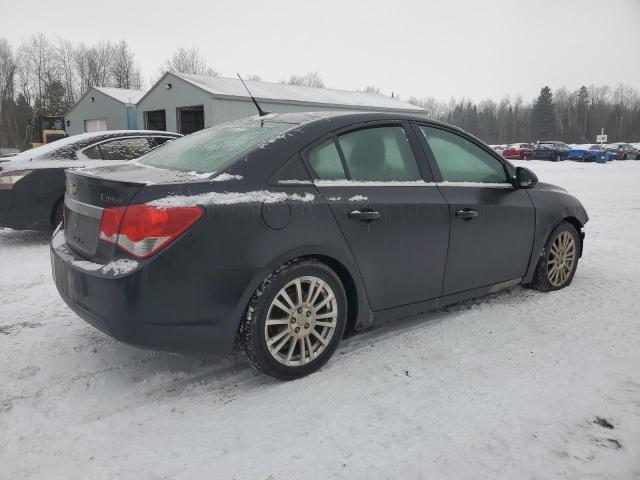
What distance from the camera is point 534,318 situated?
3.72 m

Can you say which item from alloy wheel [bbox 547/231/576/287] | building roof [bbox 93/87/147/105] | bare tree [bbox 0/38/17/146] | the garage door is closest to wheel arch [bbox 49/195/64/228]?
alloy wheel [bbox 547/231/576/287]

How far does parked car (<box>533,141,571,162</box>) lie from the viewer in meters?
37.1

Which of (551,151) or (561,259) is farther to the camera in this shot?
(551,151)

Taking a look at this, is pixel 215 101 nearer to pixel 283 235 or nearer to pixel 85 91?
pixel 283 235

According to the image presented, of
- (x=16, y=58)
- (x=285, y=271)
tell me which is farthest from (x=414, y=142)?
(x=16, y=58)

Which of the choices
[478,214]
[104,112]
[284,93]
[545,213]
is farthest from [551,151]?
[478,214]

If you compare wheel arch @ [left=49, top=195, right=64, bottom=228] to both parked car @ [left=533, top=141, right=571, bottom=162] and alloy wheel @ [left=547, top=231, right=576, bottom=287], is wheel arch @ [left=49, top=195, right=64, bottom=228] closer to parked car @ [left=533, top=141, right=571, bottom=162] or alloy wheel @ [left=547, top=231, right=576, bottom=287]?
alloy wheel @ [left=547, top=231, right=576, bottom=287]

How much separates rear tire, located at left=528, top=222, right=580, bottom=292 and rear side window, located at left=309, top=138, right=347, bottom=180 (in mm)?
2262

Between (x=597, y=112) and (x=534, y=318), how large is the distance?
104190mm

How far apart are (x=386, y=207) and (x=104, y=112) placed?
34405 mm

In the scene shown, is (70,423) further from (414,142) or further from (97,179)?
(414,142)

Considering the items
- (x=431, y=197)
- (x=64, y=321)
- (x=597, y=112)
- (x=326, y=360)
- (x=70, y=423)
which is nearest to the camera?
(x=70, y=423)

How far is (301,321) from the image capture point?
2719 mm

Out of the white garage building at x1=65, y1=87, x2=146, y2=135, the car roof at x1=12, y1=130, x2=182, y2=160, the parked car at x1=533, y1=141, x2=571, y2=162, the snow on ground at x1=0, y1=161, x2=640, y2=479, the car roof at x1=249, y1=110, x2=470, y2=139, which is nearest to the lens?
the snow on ground at x1=0, y1=161, x2=640, y2=479
